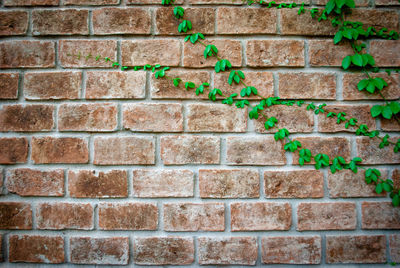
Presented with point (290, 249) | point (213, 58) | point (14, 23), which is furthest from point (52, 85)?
point (290, 249)

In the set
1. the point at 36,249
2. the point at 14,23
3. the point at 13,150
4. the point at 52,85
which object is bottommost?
the point at 36,249

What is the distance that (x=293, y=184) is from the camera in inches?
33.7

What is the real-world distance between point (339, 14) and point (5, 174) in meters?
1.32

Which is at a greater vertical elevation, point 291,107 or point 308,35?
point 308,35

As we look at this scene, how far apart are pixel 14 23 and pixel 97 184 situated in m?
0.66

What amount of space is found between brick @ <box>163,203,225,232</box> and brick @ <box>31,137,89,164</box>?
362mm

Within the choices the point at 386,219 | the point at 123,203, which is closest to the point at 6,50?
the point at 123,203

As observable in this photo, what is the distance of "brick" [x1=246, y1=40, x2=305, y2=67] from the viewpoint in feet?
2.86

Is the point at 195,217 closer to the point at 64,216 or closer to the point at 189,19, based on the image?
the point at 64,216

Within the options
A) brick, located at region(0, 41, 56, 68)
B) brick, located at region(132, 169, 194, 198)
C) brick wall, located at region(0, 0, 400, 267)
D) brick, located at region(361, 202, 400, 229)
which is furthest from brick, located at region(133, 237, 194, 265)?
brick, located at region(0, 41, 56, 68)

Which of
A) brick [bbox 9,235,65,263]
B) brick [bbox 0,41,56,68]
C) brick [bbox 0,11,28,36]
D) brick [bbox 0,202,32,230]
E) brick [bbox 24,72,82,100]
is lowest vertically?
brick [bbox 9,235,65,263]

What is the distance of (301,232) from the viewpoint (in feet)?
2.81

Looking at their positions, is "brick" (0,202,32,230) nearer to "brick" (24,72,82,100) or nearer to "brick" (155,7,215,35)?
"brick" (24,72,82,100)

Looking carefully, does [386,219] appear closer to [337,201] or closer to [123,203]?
[337,201]
